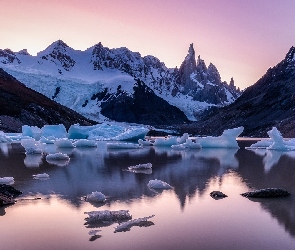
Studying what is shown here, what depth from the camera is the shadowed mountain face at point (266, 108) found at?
124m

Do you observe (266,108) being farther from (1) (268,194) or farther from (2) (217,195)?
(2) (217,195)

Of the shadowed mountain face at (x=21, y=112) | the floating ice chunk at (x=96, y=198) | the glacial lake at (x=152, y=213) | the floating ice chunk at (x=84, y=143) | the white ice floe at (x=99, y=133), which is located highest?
the shadowed mountain face at (x=21, y=112)

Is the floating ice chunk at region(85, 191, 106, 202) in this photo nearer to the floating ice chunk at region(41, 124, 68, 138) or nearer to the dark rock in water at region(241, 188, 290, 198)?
the dark rock in water at region(241, 188, 290, 198)

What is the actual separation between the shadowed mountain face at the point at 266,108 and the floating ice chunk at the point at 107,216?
9668cm

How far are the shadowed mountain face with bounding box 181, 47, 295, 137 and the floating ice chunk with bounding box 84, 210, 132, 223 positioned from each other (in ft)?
317

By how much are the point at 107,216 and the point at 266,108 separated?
468ft

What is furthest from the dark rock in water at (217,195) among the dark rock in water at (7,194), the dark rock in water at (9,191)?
the dark rock in water at (9,191)

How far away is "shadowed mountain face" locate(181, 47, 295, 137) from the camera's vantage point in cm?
12383

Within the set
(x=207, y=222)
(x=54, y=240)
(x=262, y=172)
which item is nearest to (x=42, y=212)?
(x=54, y=240)

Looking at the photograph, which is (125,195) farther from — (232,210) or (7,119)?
(7,119)

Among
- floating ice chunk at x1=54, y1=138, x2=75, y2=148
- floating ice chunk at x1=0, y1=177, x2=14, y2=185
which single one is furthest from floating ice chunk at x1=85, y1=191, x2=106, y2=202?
floating ice chunk at x1=54, y1=138, x2=75, y2=148

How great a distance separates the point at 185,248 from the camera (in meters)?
7.16

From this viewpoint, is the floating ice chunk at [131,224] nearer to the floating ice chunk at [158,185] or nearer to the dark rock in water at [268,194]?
the floating ice chunk at [158,185]

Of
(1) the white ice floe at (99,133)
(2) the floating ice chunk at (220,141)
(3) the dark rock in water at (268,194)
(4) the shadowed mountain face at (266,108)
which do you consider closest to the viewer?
(3) the dark rock in water at (268,194)
